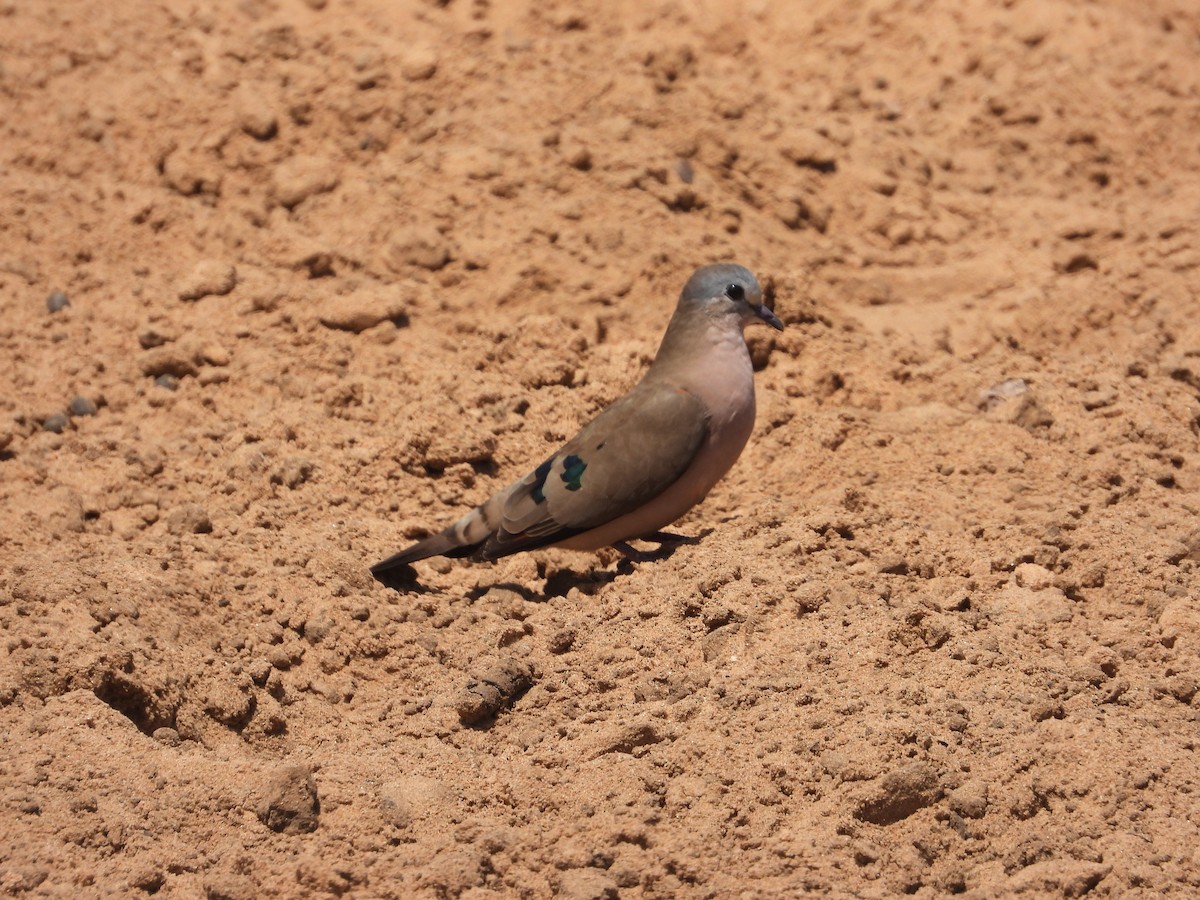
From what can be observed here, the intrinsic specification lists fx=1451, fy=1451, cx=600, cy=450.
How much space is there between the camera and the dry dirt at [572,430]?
3.89 meters

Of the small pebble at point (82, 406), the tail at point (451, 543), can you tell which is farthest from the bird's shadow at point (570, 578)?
the small pebble at point (82, 406)

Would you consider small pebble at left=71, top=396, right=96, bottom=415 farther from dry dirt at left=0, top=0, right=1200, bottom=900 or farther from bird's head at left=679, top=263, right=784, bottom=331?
bird's head at left=679, top=263, right=784, bottom=331

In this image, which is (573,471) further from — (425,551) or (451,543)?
(425,551)

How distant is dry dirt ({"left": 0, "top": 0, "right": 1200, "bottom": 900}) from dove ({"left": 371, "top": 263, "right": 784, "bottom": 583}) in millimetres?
208

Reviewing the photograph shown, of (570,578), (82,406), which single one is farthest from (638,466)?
(82,406)

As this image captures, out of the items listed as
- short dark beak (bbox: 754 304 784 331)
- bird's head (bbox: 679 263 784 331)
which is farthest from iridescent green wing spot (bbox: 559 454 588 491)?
short dark beak (bbox: 754 304 784 331)

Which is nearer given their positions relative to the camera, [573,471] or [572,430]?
[573,471]

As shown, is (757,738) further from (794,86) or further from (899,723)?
(794,86)

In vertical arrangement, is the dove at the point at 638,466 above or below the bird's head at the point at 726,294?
below

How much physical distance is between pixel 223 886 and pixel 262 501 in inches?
89.6

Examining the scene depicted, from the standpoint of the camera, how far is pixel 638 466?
18.0ft

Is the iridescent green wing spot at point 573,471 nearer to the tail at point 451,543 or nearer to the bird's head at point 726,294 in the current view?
the tail at point 451,543

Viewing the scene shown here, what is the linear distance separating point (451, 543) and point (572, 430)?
1022 mm

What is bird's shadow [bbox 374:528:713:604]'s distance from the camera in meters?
5.41
